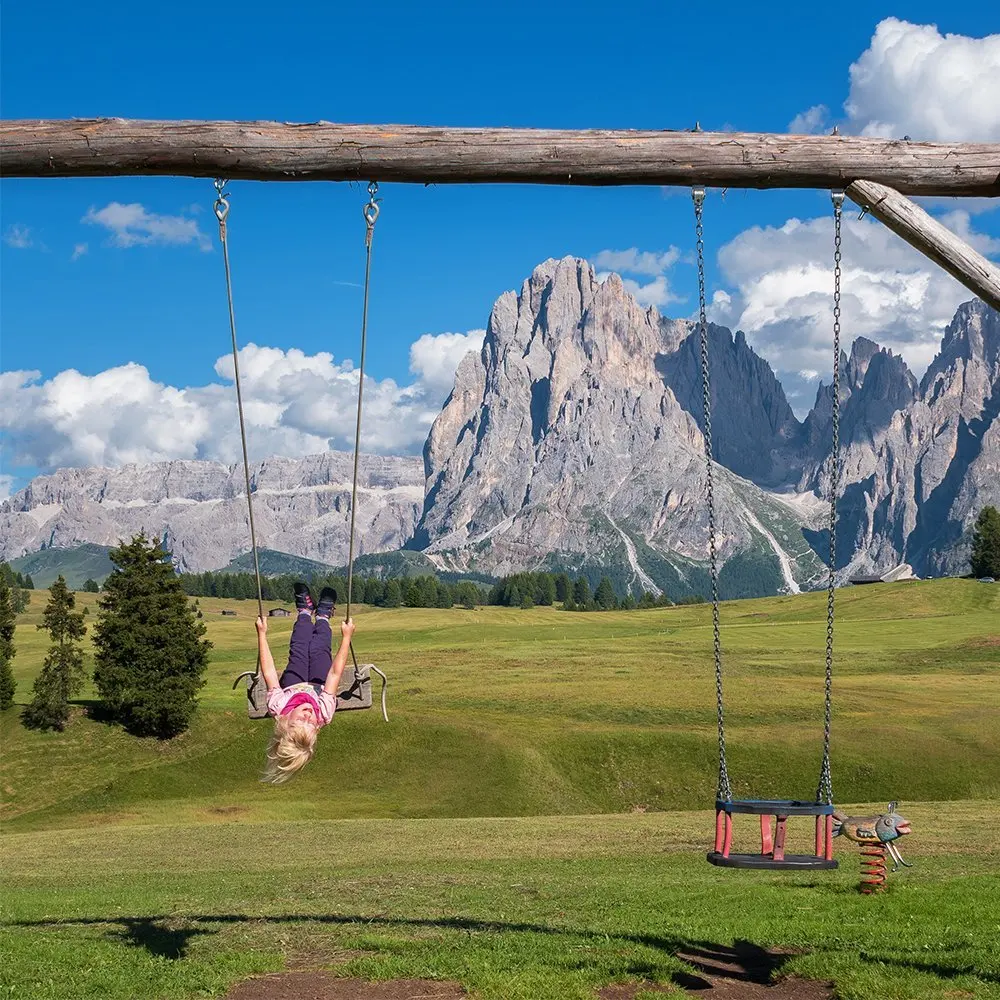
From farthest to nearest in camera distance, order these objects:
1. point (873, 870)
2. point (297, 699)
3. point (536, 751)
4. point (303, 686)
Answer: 1. point (536, 751)
2. point (873, 870)
3. point (303, 686)
4. point (297, 699)

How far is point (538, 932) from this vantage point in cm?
1538

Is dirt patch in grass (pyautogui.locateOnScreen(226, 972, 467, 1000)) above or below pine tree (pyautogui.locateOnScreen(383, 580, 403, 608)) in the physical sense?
below

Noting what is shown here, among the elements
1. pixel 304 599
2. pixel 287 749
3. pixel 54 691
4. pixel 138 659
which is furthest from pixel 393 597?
pixel 287 749

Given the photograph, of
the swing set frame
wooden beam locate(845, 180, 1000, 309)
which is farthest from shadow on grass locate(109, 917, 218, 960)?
wooden beam locate(845, 180, 1000, 309)

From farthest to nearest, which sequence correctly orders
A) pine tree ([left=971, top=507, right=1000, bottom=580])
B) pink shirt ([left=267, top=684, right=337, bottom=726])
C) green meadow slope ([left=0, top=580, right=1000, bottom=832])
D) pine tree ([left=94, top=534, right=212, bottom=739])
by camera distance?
pine tree ([left=971, top=507, right=1000, bottom=580])
pine tree ([left=94, top=534, right=212, bottom=739])
green meadow slope ([left=0, top=580, right=1000, bottom=832])
pink shirt ([left=267, top=684, right=337, bottom=726])

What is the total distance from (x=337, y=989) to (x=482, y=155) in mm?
8682

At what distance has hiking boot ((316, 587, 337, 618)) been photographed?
13.8 meters

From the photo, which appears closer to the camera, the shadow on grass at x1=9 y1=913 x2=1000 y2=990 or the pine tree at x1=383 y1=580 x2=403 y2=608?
the shadow on grass at x1=9 y1=913 x2=1000 y2=990

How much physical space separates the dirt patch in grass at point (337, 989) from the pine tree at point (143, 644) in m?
46.0

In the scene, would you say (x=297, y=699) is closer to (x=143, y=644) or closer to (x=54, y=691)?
(x=143, y=644)

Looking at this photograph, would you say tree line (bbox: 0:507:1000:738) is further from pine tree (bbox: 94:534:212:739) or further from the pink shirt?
the pink shirt

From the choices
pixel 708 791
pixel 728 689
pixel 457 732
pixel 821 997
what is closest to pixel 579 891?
pixel 821 997

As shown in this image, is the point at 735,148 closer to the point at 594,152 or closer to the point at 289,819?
the point at 594,152

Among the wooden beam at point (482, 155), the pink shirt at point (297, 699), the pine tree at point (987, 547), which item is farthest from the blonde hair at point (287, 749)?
the pine tree at point (987, 547)
